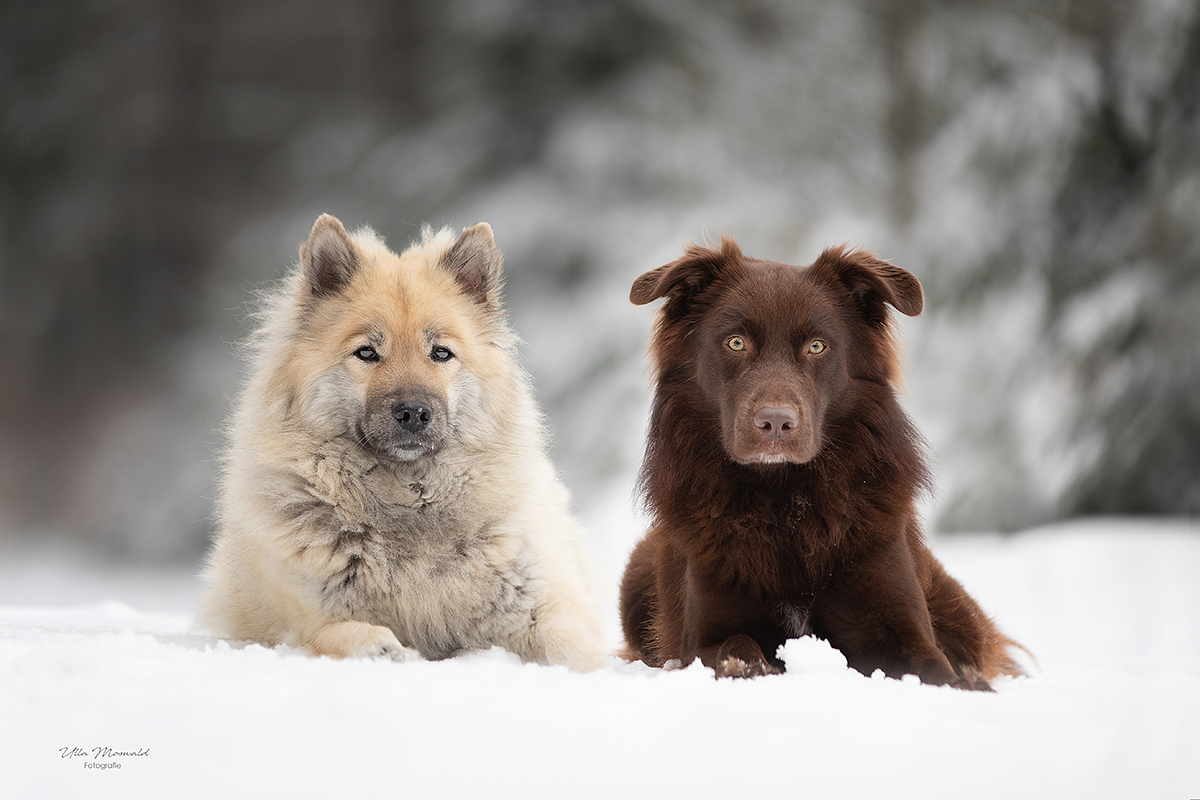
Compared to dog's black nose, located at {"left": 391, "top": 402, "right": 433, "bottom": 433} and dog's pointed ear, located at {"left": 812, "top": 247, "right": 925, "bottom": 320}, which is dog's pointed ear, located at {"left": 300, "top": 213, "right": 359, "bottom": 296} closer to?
dog's black nose, located at {"left": 391, "top": 402, "right": 433, "bottom": 433}

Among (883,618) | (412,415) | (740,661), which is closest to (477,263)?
(412,415)

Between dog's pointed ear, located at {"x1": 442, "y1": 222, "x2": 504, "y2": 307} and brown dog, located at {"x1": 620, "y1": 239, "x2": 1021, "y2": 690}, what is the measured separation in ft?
2.73

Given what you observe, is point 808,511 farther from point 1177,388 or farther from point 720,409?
point 1177,388

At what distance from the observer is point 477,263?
3.85 m

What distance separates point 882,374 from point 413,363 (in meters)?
1.55

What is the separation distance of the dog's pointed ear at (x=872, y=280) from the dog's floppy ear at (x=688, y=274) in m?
0.29

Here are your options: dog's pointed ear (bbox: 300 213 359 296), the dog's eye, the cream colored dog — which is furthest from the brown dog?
dog's pointed ear (bbox: 300 213 359 296)

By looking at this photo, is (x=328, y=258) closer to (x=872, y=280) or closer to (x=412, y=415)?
(x=412, y=415)

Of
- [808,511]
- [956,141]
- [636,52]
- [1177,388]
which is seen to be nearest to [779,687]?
[808,511]

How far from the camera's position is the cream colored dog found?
3344mm

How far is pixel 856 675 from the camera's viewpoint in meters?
2.75

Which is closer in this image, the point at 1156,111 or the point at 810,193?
the point at 1156,111

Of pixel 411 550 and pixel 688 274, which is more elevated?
pixel 688 274

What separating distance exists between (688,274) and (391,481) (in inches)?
48.6
